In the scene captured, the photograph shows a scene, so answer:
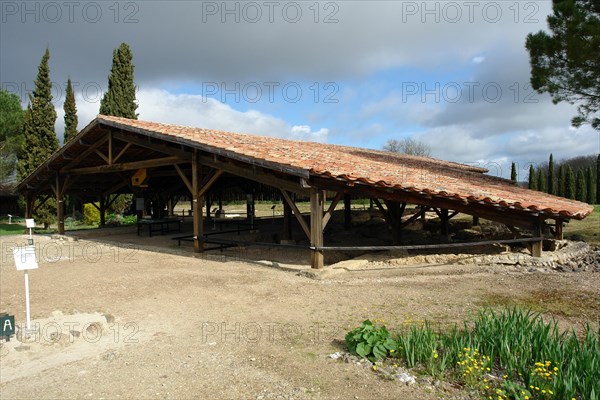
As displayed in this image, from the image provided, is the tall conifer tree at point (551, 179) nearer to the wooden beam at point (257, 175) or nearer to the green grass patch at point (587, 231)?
the green grass patch at point (587, 231)

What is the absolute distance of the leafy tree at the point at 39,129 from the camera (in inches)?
922

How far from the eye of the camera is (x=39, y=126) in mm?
23594

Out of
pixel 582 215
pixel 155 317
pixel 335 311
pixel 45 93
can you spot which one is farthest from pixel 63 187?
pixel 582 215

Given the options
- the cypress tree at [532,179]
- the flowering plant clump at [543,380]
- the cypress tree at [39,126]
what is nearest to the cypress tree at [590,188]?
the cypress tree at [532,179]

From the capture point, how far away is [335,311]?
224 inches

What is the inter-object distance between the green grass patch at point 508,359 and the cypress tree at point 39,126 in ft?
82.5

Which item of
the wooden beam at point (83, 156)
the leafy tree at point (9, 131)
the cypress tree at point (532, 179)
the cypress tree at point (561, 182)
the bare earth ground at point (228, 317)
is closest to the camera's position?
the bare earth ground at point (228, 317)

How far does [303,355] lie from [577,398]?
2.30 meters

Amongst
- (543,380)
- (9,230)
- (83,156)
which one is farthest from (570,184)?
(9,230)

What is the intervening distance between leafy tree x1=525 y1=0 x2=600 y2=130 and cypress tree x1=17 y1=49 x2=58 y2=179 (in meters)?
24.3

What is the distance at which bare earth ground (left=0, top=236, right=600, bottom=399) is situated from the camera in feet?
11.6

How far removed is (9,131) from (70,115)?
759 cm

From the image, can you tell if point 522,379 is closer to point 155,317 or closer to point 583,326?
point 583,326

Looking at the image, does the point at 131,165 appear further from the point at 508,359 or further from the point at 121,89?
the point at 121,89
